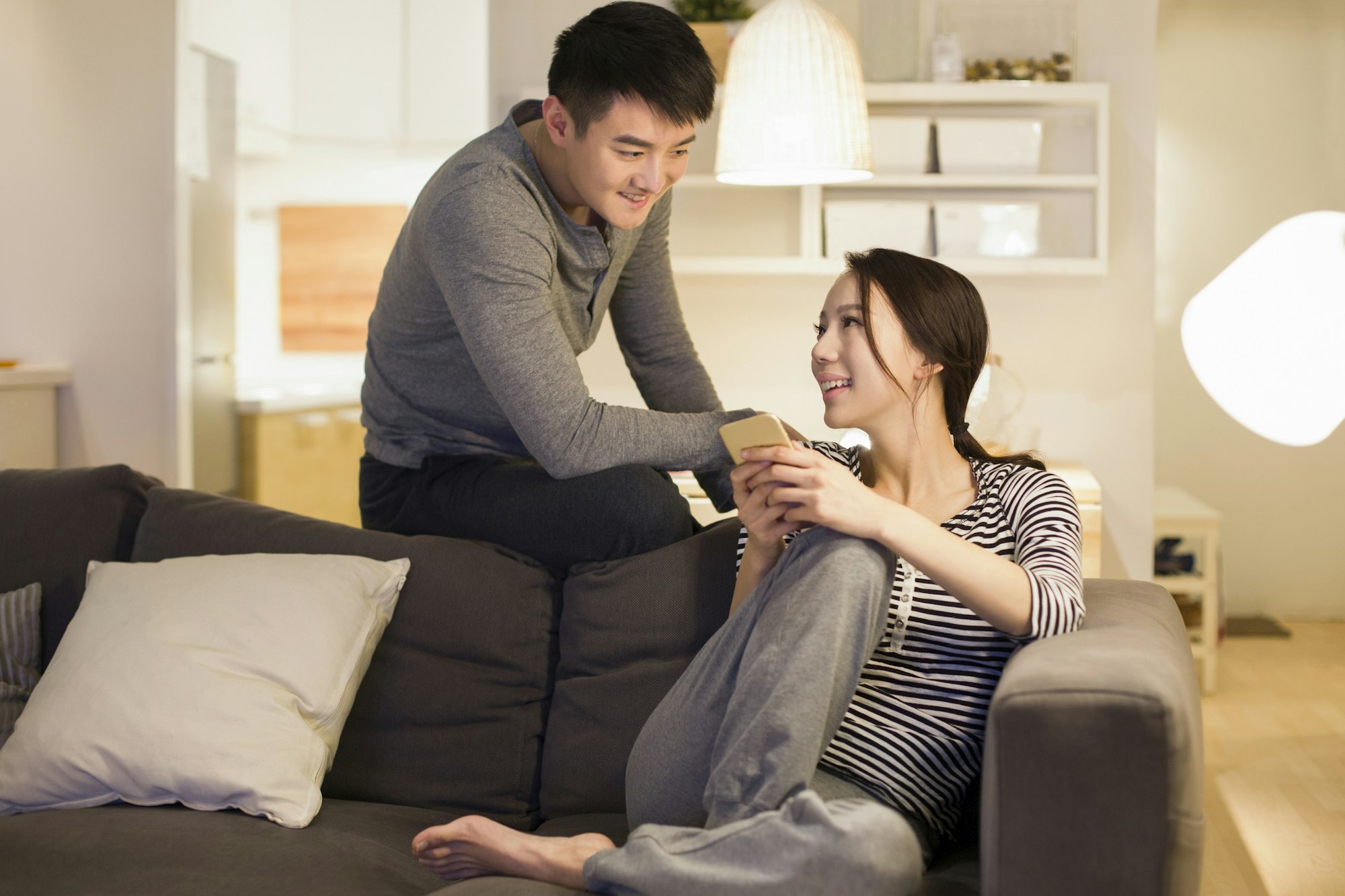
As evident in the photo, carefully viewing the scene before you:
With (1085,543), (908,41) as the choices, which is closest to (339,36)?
(908,41)

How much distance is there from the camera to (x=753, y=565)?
1580 mm

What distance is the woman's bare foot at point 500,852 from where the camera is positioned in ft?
4.24

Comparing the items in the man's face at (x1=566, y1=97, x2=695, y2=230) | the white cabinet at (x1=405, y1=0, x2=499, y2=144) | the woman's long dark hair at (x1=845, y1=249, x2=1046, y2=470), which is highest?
the white cabinet at (x1=405, y1=0, x2=499, y2=144)

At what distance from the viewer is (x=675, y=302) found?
2168 mm

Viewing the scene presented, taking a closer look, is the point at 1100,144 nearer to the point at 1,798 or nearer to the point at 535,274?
the point at 535,274

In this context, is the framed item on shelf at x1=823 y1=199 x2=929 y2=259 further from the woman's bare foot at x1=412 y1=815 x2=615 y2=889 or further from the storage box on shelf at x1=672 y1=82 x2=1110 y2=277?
the woman's bare foot at x1=412 y1=815 x2=615 y2=889

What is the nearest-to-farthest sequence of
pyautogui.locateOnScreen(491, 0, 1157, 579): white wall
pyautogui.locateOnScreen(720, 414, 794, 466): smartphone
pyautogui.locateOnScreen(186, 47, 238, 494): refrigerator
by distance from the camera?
1. pyautogui.locateOnScreen(720, 414, 794, 466): smartphone
2. pyautogui.locateOnScreen(491, 0, 1157, 579): white wall
3. pyautogui.locateOnScreen(186, 47, 238, 494): refrigerator

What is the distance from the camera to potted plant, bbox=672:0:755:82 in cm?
334

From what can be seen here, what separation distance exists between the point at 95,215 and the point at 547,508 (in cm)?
274

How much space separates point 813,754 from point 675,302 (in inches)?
44.0

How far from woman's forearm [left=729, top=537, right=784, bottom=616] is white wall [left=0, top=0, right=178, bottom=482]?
111 inches

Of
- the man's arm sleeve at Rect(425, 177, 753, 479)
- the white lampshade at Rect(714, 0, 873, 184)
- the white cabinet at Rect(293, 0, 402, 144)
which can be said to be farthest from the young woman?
the white cabinet at Rect(293, 0, 402, 144)

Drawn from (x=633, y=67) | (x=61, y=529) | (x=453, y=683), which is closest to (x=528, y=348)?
(x=633, y=67)

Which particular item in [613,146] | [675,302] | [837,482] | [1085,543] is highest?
[613,146]
